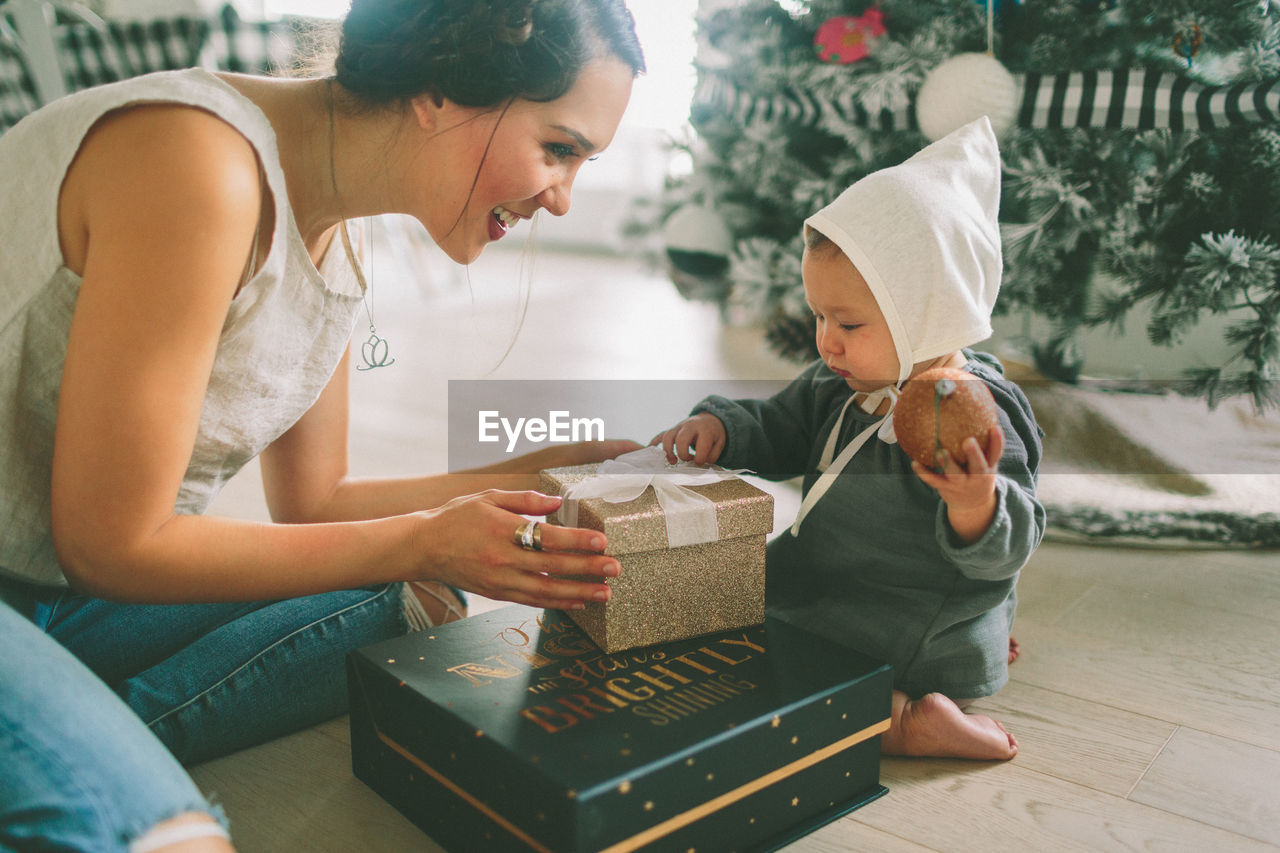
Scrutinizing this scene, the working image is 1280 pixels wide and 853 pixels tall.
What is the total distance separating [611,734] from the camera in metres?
0.77

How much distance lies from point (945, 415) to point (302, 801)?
705mm

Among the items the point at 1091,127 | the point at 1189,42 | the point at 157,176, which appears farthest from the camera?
the point at 1091,127

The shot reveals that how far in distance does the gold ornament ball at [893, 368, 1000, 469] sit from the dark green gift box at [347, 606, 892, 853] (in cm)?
22

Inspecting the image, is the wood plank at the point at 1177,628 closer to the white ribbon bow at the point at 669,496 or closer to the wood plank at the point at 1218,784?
the wood plank at the point at 1218,784

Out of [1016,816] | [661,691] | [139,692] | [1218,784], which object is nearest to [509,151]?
[661,691]

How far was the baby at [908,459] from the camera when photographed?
100cm

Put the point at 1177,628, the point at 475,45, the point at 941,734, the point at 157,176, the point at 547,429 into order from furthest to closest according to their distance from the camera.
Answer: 1. the point at 547,429
2. the point at 1177,628
3. the point at 941,734
4. the point at 475,45
5. the point at 157,176

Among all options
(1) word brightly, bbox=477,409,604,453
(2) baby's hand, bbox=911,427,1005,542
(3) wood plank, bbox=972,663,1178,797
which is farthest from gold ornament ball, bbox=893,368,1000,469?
(1) word brightly, bbox=477,409,604,453

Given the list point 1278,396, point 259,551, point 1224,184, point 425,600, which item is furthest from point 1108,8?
point 259,551

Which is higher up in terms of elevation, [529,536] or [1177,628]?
[529,536]

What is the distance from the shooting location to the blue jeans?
603 mm

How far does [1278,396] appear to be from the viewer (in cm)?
168

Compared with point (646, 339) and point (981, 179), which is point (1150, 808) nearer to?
point (981, 179)

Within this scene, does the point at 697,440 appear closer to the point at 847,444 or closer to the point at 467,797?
the point at 847,444
